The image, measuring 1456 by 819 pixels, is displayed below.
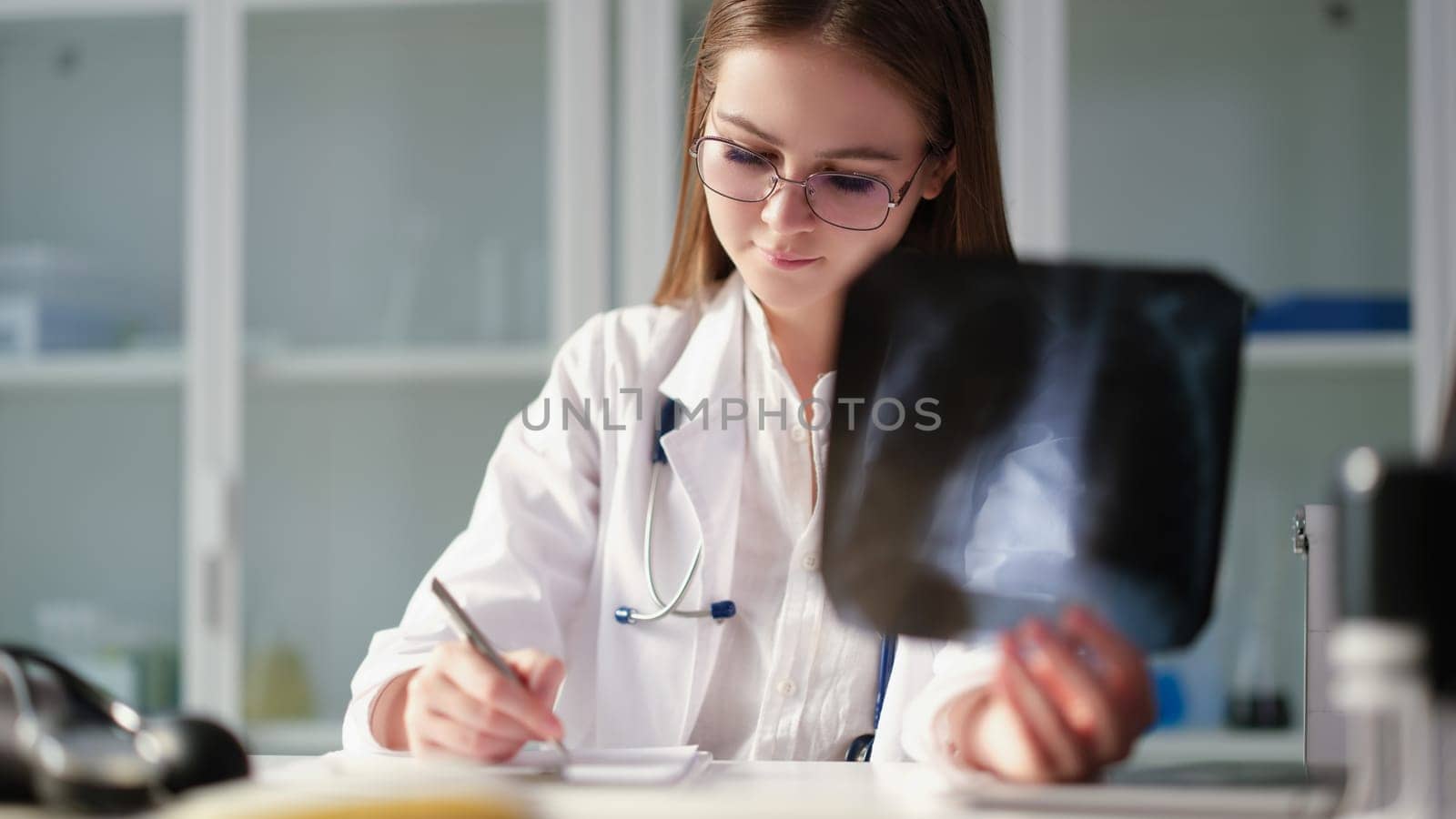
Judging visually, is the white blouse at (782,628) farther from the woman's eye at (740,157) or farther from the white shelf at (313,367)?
the white shelf at (313,367)

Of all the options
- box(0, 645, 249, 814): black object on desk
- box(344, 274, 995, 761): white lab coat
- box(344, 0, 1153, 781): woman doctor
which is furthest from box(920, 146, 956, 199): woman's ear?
box(0, 645, 249, 814): black object on desk

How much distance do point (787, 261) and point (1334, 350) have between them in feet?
4.39

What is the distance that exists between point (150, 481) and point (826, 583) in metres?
2.05

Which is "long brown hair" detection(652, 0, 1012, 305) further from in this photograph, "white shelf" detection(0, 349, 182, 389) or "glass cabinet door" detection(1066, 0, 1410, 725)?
"white shelf" detection(0, 349, 182, 389)

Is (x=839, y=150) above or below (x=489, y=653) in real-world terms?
above

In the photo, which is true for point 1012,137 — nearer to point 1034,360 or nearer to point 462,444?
point 462,444

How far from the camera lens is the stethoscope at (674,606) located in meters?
1.15

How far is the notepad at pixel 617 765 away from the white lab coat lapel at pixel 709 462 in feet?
1.21

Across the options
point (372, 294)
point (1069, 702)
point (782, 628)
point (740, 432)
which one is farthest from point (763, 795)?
point (372, 294)

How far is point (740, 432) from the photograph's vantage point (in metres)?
1.27

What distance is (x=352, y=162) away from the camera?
2.40 meters

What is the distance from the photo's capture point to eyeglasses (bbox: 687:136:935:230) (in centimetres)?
110

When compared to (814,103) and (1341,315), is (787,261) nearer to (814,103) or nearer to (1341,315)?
(814,103)

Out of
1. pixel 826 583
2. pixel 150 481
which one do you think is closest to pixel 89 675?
pixel 150 481
